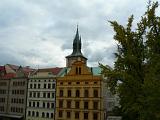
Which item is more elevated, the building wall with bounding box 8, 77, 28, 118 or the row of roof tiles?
the row of roof tiles

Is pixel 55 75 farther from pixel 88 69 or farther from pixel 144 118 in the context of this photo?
pixel 144 118

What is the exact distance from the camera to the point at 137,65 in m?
22.4

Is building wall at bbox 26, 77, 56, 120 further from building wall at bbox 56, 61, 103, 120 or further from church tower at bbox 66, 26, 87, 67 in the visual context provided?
church tower at bbox 66, 26, 87, 67

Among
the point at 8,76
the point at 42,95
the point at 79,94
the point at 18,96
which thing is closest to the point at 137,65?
the point at 79,94

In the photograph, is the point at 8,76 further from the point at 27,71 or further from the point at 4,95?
the point at 27,71

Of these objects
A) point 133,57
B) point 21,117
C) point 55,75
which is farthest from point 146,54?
point 21,117

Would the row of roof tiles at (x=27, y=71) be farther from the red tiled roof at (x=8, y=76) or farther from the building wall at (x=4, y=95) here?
the building wall at (x=4, y=95)

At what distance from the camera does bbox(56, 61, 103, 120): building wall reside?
58625 millimetres

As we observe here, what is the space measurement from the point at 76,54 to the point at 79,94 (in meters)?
15.9

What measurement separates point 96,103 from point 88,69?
7919 mm

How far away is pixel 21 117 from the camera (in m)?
68.9

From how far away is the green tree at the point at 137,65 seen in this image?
66.6 feet

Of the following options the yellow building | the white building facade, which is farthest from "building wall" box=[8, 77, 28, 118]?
the yellow building

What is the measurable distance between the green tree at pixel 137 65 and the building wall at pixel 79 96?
34.4 metres
